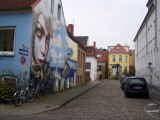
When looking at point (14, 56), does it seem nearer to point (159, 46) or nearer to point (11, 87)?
point (11, 87)

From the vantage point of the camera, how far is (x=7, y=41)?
38.2 feet

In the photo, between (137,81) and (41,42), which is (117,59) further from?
(41,42)

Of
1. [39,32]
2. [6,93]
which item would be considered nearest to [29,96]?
[6,93]

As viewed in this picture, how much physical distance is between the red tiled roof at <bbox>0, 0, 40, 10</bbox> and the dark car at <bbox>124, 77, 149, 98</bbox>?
29.4 ft

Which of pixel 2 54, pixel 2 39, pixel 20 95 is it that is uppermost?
pixel 2 39

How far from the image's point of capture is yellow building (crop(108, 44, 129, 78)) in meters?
61.8

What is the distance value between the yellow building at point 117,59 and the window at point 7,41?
5131 centimetres

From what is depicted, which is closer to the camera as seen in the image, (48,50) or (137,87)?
(48,50)

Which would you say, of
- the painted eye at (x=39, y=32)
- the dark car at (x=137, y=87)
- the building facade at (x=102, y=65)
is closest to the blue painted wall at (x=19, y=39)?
the painted eye at (x=39, y=32)

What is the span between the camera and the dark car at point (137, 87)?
13.8 metres

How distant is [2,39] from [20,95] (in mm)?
4243

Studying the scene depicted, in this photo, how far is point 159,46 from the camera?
1823 cm

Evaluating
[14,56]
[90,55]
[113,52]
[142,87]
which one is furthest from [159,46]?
[113,52]

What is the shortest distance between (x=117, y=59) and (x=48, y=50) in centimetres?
5135
